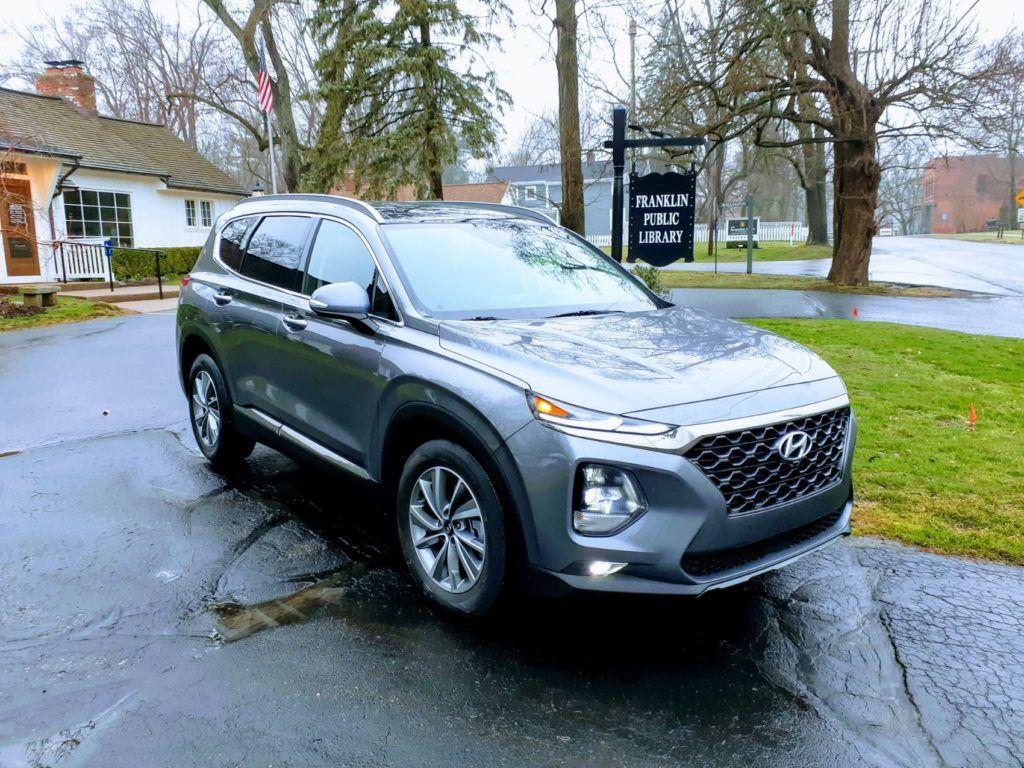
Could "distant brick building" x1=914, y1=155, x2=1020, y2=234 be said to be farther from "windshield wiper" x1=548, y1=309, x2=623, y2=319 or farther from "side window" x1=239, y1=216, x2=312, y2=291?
"side window" x1=239, y1=216, x2=312, y2=291

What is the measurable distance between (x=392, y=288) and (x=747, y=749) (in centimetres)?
257

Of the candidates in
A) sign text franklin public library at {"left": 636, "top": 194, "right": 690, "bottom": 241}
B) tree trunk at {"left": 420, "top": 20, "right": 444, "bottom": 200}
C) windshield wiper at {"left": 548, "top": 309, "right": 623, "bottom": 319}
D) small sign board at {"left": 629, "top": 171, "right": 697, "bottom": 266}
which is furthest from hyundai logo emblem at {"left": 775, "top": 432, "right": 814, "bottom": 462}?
tree trunk at {"left": 420, "top": 20, "right": 444, "bottom": 200}

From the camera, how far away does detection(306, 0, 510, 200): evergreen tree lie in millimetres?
21141

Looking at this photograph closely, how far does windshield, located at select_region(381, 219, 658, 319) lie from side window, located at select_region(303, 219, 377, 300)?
0.19 m

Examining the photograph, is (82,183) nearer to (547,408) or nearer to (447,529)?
(447,529)

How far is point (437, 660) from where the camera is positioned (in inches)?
125

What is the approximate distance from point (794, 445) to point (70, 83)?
3257 centimetres

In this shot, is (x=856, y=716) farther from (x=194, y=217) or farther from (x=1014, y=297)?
(x=194, y=217)

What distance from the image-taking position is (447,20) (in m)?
21.3

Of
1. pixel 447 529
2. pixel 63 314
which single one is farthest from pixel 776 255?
pixel 447 529

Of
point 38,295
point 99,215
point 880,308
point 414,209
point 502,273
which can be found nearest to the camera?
point 502,273

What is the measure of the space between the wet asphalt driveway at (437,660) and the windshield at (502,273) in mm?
1136

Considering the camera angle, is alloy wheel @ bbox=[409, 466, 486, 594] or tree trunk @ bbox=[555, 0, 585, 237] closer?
alloy wheel @ bbox=[409, 466, 486, 594]

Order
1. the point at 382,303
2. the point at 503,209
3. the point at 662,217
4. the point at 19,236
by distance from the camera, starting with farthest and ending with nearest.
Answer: the point at 19,236, the point at 662,217, the point at 503,209, the point at 382,303
